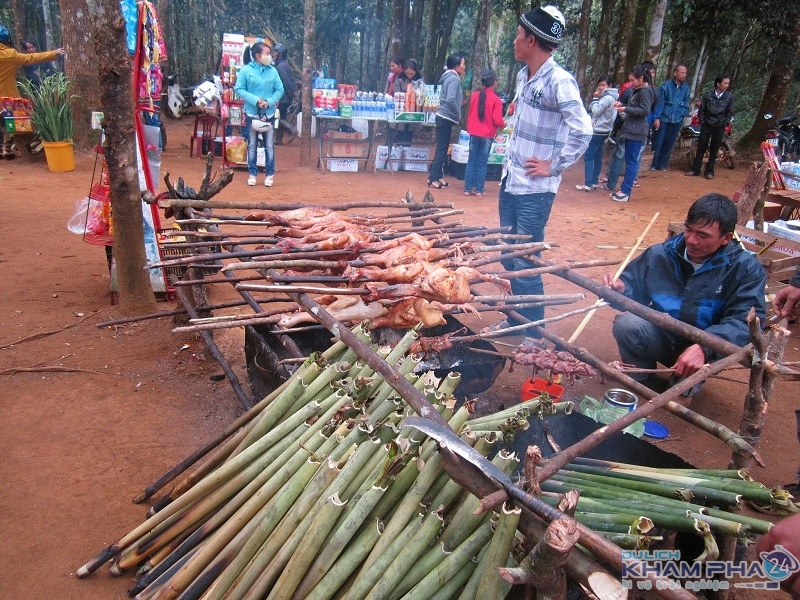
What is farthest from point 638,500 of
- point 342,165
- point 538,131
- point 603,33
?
point 603,33

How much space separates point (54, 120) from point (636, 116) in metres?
12.2

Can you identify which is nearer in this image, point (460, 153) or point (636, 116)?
point (636, 116)

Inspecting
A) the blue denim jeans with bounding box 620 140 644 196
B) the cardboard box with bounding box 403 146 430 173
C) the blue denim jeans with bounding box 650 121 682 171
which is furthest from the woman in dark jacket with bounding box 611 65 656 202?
the cardboard box with bounding box 403 146 430 173

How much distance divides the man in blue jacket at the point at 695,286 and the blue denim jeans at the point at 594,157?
868 centimetres

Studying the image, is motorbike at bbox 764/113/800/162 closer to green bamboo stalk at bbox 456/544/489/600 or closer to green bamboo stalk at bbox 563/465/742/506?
green bamboo stalk at bbox 563/465/742/506

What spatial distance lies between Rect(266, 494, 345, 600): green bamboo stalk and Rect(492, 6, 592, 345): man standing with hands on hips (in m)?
3.05

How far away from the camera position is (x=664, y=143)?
15727mm

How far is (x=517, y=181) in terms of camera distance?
528cm

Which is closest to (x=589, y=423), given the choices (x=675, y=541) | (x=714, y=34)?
(x=675, y=541)

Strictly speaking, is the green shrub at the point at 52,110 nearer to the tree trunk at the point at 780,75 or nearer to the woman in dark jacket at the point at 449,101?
the woman in dark jacket at the point at 449,101

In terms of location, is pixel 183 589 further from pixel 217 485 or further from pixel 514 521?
pixel 514 521

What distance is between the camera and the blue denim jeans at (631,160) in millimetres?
11578

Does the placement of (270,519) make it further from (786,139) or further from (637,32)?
(637,32)

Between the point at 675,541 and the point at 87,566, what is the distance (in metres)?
2.99
